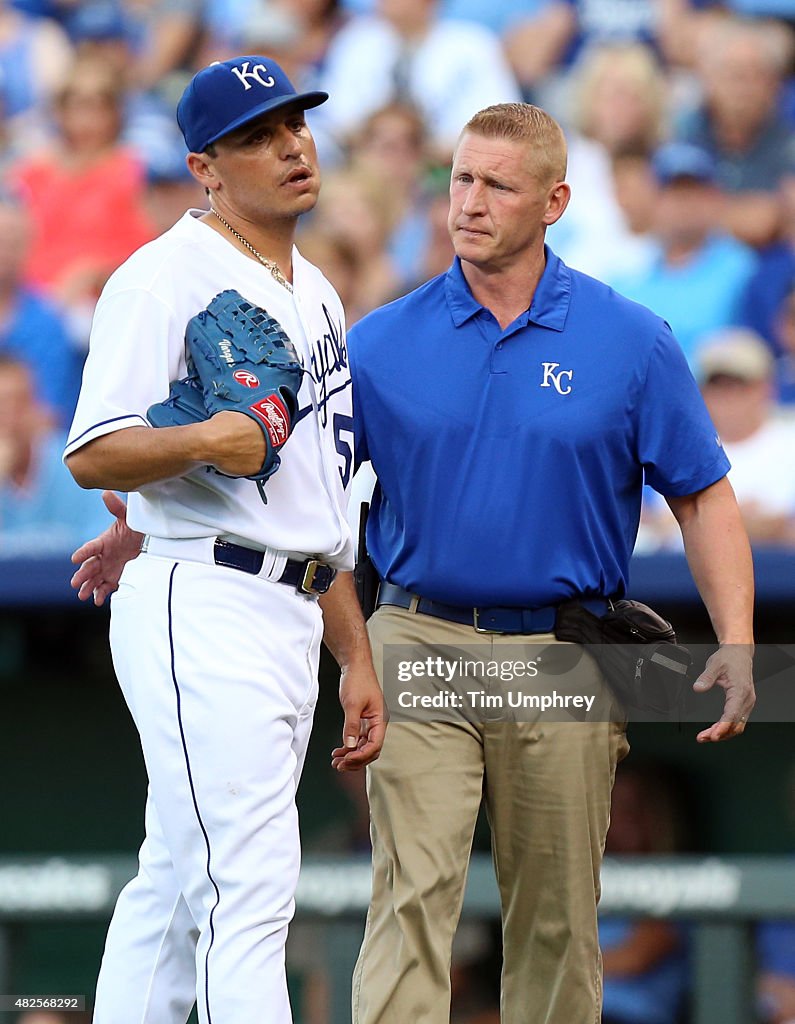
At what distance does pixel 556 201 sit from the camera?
3.17 meters

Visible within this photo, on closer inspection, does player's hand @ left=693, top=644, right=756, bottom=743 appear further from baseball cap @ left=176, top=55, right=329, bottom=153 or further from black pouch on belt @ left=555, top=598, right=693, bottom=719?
baseball cap @ left=176, top=55, right=329, bottom=153

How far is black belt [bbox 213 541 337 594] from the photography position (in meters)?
2.58

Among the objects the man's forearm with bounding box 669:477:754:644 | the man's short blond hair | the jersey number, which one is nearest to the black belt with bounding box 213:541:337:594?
the jersey number

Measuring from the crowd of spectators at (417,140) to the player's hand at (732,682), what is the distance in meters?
3.02

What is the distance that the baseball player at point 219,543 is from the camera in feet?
8.09

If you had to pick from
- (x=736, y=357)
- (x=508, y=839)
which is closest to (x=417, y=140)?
(x=736, y=357)

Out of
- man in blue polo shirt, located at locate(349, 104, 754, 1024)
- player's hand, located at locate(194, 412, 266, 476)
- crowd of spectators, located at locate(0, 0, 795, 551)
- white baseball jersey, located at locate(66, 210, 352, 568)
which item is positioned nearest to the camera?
player's hand, located at locate(194, 412, 266, 476)

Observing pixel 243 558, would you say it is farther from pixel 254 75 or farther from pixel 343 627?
pixel 254 75

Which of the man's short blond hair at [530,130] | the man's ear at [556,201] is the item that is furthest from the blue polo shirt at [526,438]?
the man's short blond hair at [530,130]

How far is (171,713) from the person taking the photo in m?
2.51

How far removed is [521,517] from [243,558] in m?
0.68

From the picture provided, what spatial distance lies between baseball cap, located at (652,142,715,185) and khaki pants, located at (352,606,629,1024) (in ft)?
12.0

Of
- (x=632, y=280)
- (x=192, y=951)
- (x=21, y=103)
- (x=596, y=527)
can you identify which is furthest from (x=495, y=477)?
(x=21, y=103)

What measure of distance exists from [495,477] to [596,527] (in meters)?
0.22
